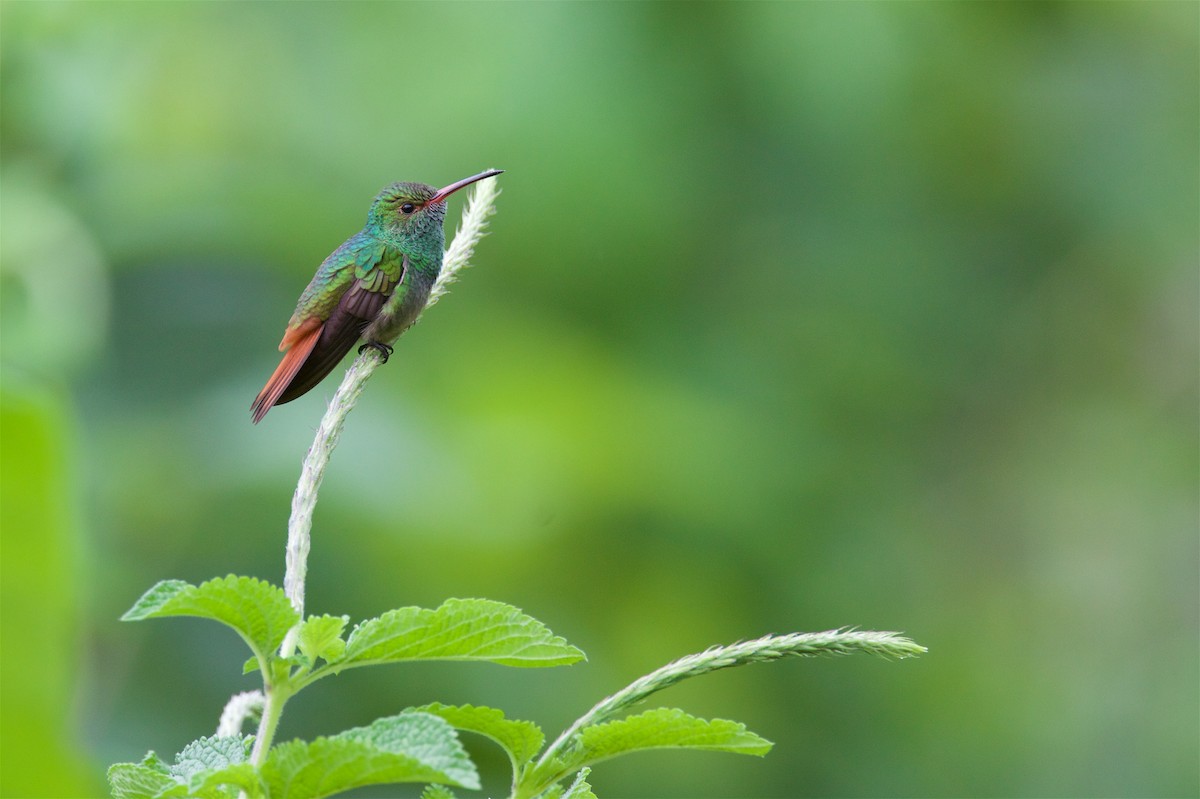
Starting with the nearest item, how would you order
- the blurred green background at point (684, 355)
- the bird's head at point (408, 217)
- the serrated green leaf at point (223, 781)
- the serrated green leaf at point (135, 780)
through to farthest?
the serrated green leaf at point (223, 781)
the serrated green leaf at point (135, 780)
the bird's head at point (408, 217)
the blurred green background at point (684, 355)

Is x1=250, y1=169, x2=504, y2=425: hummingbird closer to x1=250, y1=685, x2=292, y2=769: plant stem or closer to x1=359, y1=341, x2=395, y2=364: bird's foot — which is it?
x1=359, y1=341, x2=395, y2=364: bird's foot

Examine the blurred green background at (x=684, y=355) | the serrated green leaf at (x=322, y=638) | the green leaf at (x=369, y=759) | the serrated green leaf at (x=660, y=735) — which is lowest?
the green leaf at (x=369, y=759)

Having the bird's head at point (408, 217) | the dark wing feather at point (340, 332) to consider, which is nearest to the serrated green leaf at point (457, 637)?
the dark wing feather at point (340, 332)

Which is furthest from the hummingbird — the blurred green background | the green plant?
the blurred green background

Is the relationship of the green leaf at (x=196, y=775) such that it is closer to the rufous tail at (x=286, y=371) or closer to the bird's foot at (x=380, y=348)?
the rufous tail at (x=286, y=371)

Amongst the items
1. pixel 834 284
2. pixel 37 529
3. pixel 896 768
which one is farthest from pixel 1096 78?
pixel 37 529

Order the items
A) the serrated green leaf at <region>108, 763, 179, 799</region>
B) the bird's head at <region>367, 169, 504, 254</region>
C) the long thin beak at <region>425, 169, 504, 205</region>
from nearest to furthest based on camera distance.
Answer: the serrated green leaf at <region>108, 763, 179, 799</region> → the long thin beak at <region>425, 169, 504, 205</region> → the bird's head at <region>367, 169, 504, 254</region>

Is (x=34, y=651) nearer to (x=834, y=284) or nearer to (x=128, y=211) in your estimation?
(x=128, y=211)
